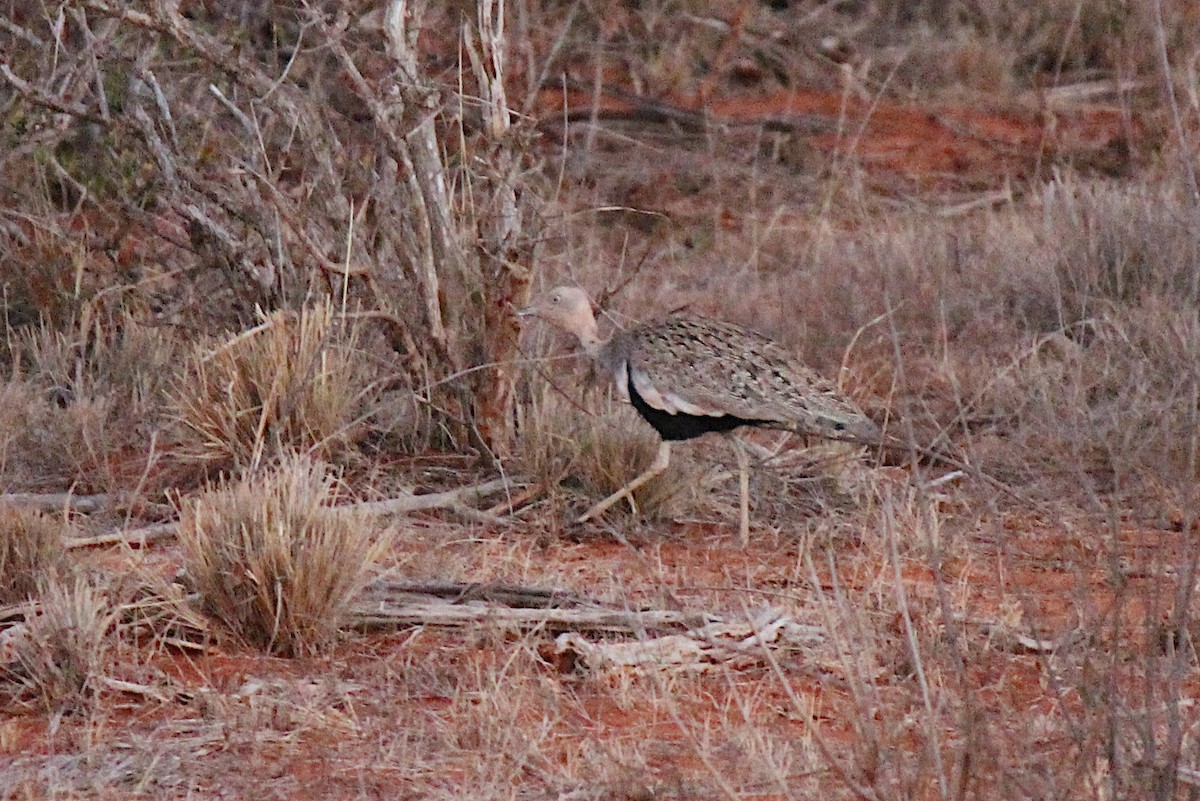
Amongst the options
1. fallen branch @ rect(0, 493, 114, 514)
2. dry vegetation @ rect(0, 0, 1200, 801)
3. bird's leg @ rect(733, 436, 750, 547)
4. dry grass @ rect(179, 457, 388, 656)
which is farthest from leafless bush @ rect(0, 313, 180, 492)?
bird's leg @ rect(733, 436, 750, 547)

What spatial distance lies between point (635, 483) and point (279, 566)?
1317 mm

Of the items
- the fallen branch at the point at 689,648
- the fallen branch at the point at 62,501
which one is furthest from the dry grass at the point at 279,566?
the fallen branch at the point at 62,501

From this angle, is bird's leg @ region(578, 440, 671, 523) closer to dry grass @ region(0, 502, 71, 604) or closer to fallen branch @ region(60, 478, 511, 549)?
fallen branch @ region(60, 478, 511, 549)

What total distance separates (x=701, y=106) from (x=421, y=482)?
523cm

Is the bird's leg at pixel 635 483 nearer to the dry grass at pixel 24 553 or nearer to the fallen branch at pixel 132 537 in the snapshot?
the fallen branch at pixel 132 537

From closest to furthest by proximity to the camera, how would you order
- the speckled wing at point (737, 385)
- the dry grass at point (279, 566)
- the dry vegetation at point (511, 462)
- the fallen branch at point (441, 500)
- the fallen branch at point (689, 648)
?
the dry vegetation at point (511, 462), the fallen branch at point (689, 648), the dry grass at point (279, 566), the speckled wing at point (737, 385), the fallen branch at point (441, 500)

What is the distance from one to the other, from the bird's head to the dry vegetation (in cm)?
9

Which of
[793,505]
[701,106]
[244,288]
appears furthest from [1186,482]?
[701,106]

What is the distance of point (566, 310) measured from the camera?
18.4ft

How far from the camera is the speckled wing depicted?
16.8 ft

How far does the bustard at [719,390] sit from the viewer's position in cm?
512

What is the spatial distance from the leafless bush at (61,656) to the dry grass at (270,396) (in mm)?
1479

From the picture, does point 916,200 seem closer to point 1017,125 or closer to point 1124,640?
point 1017,125

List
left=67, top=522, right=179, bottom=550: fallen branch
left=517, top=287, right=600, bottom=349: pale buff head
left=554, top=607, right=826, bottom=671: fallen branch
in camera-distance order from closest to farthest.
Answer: left=554, top=607, right=826, bottom=671: fallen branch < left=67, top=522, right=179, bottom=550: fallen branch < left=517, top=287, right=600, bottom=349: pale buff head
